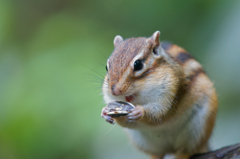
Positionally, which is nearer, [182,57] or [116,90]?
[116,90]

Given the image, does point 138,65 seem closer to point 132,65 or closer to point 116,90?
point 132,65

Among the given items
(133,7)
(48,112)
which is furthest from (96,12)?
(48,112)

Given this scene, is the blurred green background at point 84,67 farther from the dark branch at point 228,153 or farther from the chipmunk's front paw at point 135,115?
the dark branch at point 228,153

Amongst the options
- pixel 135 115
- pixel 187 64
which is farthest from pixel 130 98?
pixel 187 64

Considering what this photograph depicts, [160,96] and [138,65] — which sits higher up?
[138,65]

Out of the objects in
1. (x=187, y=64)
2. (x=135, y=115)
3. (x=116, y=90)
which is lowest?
(x=135, y=115)

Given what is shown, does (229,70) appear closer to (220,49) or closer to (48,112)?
(220,49)

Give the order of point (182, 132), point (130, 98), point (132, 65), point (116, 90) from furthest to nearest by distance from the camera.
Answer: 1. point (182, 132)
2. point (130, 98)
3. point (132, 65)
4. point (116, 90)
